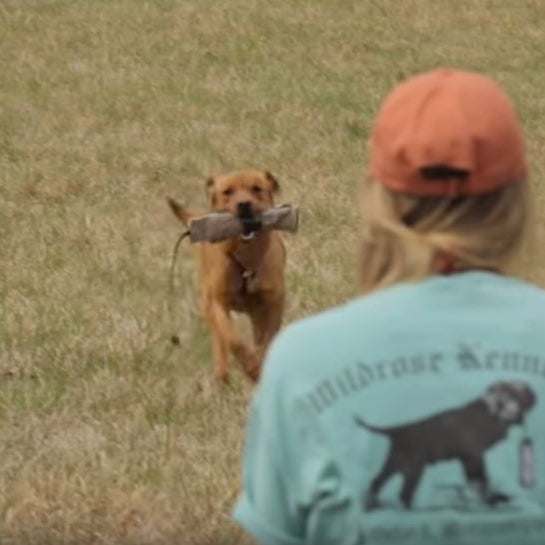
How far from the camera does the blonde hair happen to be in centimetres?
253

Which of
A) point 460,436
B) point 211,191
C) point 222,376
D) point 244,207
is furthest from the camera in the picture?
point 211,191

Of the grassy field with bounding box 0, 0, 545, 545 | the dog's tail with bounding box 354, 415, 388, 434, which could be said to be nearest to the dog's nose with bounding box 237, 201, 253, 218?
the grassy field with bounding box 0, 0, 545, 545

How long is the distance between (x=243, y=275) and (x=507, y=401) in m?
4.10

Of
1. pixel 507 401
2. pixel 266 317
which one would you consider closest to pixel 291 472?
pixel 507 401

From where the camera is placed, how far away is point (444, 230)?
2.54 meters

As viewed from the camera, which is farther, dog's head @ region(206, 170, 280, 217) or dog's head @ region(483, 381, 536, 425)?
dog's head @ region(206, 170, 280, 217)

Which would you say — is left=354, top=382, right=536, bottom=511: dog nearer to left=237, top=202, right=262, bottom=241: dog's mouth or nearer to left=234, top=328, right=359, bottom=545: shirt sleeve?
left=234, top=328, right=359, bottom=545: shirt sleeve

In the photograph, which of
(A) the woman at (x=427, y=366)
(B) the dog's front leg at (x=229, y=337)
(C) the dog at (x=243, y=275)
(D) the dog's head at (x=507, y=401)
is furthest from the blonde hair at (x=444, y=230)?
(C) the dog at (x=243, y=275)

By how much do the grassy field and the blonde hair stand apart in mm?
71

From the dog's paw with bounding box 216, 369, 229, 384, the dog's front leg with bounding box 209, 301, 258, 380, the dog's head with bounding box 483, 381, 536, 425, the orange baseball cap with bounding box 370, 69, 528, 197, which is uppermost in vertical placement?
the orange baseball cap with bounding box 370, 69, 528, 197

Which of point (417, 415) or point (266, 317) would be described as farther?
point (266, 317)

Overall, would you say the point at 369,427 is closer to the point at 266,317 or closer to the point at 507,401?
the point at 507,401

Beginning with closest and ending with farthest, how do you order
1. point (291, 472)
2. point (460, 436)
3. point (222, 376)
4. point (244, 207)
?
point (460, 436)
point (291, 472)
point (222, 376)
point (244, 207)

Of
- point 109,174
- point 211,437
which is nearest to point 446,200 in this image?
point 211,437
